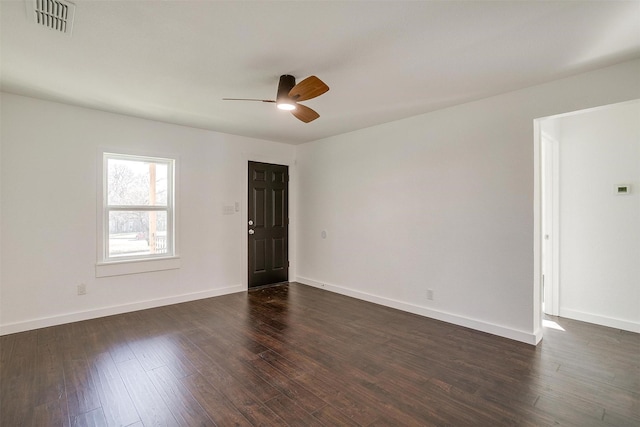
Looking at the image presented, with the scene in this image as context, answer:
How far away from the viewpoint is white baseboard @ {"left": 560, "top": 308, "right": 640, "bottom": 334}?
3301 millimetres

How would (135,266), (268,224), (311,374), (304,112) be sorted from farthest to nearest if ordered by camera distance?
(268,224)
(135,266)
(304,112)
(311,374)

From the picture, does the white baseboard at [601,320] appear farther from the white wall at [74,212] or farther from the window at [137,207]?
the window at [137,207]

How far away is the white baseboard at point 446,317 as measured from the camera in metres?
3.08

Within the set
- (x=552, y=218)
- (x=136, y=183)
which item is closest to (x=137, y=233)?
(x=136, y=183)

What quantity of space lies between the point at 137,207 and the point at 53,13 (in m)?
2.62

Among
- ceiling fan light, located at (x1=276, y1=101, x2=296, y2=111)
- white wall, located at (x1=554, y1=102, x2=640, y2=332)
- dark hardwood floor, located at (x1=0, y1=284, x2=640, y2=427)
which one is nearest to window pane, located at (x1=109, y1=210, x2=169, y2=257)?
dark hardwood floor, located at (x1=0, y1=284, x2=640, y2=427)

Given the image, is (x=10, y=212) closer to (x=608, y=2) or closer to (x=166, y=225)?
(x=166, y=225)

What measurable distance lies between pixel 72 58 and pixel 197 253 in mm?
2842

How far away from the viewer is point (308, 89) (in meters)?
2.52

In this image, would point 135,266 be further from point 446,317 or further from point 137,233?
point 446,317

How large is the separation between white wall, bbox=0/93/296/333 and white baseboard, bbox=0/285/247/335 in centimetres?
1

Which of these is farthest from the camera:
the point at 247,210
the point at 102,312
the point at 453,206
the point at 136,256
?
the point at 247,210

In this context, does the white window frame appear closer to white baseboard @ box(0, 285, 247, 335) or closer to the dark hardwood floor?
white baseboard @ box(0, 285, 247, 335)

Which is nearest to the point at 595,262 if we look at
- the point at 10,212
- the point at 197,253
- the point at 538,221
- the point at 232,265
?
the point at 538,221
